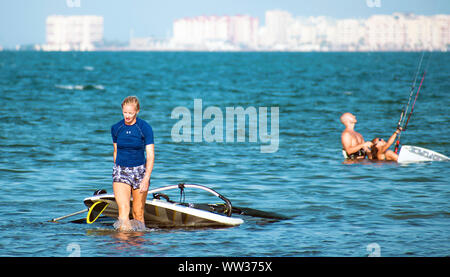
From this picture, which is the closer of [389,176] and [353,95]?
[389,176]

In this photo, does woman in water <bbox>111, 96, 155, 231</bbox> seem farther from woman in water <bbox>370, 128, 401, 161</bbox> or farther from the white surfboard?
the white surfboard

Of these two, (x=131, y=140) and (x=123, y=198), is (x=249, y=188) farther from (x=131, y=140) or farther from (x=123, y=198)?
(x=131, y=140)

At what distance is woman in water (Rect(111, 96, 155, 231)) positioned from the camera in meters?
8.07

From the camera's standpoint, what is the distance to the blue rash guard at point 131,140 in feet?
26.5

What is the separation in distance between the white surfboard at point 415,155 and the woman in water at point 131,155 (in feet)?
28.9

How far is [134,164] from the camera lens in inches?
324

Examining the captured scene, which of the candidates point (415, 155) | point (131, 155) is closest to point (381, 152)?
point (415, 155)

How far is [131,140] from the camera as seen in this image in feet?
26.6

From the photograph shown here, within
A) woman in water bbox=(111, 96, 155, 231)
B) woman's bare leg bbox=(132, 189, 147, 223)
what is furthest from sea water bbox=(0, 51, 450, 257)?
woman in water bbox=(111, 96, 155, 231)

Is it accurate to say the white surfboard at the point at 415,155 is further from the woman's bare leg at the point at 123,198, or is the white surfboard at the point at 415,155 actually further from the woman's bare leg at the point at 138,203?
the woman's bare leg at the point at 123,198
